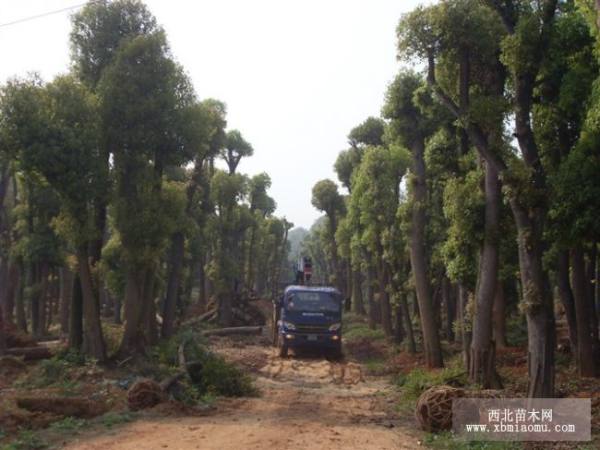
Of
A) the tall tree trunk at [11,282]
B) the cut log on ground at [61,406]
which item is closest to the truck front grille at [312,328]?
the cut log on ground at [61,406]

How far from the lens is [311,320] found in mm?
22641

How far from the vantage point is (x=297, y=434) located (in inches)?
382

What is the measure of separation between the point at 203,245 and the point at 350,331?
1172cm

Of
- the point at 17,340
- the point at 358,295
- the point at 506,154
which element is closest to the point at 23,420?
the point at 506,154

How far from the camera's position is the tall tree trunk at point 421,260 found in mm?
17812

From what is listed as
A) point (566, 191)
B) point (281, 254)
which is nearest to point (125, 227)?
point (566, 191)

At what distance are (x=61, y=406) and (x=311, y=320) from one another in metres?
12.3

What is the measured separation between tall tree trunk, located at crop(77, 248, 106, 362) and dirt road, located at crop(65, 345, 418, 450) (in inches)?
194

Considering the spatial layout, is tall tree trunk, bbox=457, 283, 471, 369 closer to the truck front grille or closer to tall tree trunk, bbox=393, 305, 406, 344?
the truck front grille

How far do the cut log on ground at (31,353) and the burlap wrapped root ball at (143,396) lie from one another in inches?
350

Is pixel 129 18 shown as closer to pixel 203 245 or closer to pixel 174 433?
pixel 174 433

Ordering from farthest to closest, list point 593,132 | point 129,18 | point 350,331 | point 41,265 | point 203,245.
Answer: point 203,245, point 350,331, point 41,265, point 129,18, point 593,132

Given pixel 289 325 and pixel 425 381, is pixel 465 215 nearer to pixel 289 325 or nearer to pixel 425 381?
pixel 425 381

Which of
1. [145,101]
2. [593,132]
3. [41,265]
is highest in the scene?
[145,101]
